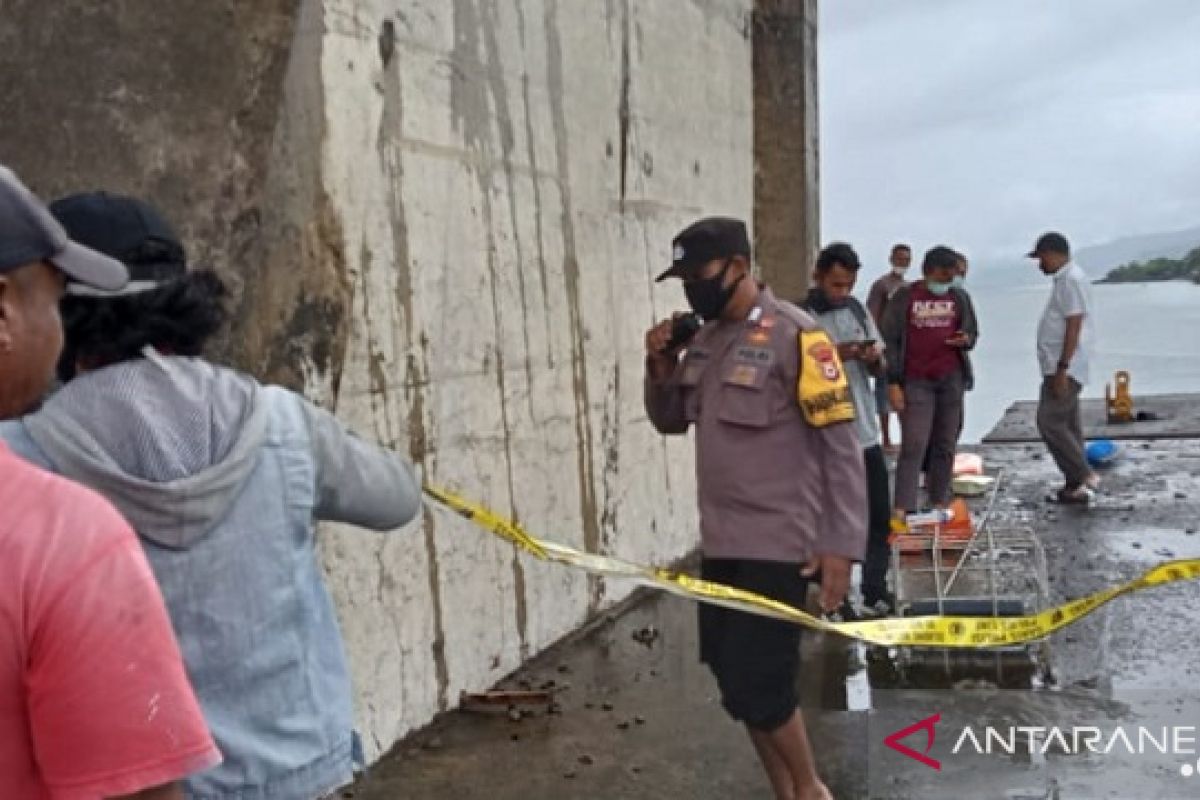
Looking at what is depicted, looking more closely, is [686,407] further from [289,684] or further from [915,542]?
[915,542]

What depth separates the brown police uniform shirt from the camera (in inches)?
162

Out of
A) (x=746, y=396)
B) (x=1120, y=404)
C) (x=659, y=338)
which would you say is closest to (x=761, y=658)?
(x=746, y=396)

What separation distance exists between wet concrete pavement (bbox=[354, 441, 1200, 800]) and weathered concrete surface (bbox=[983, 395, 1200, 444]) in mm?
6681

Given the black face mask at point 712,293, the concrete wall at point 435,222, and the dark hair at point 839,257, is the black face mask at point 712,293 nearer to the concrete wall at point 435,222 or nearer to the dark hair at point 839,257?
the concrete wall at point 435,222

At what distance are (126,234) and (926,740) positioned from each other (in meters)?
3.73

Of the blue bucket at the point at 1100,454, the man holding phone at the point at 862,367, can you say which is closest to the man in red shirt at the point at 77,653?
the man holding phone at the point at 862,367

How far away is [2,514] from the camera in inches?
53.9

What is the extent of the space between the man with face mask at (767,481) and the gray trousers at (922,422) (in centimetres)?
448

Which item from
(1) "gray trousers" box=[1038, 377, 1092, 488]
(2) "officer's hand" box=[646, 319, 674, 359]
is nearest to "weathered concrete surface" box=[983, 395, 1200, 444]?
(1) "gray trousers" box=[1038, 377, 1092, 488]

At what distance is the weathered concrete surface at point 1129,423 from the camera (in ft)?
45.0

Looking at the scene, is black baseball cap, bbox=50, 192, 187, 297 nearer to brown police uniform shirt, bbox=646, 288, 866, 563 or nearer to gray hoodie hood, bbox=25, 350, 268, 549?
gray hoodie hood, bbox=25, 350, 268, 549

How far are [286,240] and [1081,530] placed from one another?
6265 millimetres

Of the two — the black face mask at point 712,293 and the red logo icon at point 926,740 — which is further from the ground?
the black face mask at point 712,293

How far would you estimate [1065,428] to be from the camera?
9.55 m
